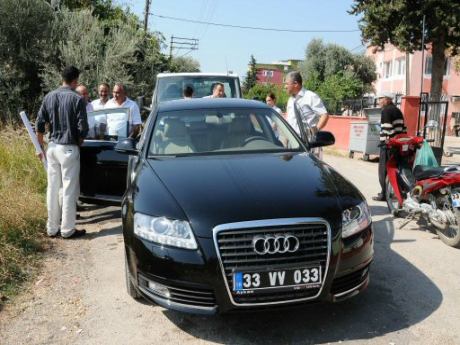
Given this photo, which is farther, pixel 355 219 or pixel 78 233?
pixel 78 233

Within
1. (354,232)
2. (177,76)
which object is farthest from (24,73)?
(354,232)

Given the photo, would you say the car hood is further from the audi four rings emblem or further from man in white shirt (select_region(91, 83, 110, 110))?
man in white shirt (select_region(91, 83, 110, 110))

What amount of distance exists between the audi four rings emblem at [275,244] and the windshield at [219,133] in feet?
5.10

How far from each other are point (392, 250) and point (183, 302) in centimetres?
301

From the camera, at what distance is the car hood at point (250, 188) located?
332 cm

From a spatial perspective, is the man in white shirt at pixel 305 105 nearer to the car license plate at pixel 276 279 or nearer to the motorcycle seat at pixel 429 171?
the motorcycle seat at pixel 429 171

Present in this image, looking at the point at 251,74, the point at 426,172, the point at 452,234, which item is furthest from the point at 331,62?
the point at 452,234

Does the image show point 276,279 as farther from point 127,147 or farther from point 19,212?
point 19,212

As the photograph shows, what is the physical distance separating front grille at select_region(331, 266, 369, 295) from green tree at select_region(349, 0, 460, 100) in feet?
49.5

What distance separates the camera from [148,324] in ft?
12.2

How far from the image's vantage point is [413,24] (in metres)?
17.4

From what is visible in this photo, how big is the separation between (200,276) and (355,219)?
3.99 ft

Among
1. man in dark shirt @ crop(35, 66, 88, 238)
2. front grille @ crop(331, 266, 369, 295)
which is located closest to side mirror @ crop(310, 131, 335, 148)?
front grille @ crop(331, 266, 369, 295)

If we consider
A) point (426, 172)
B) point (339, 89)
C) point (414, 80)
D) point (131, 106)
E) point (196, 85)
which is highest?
point (414, 80)
